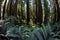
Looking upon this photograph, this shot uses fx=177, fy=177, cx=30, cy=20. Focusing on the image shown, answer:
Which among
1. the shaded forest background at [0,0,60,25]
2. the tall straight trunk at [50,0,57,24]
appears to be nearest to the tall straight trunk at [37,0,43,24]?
the shaded forest background at [0,0,60,25]

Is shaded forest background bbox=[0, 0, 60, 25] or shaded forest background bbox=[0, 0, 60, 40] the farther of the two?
shaded forest background bbox=[0, 0, 60, 25]

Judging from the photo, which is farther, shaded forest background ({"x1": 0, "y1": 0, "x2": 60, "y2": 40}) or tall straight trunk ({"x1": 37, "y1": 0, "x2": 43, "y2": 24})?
tall straight trunk ({"x1": 37, "y1": 0, "x2": 43, "y2": 24})

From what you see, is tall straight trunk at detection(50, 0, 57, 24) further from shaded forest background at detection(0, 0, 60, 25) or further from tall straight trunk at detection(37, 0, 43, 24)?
tall straight trunk at detection(37, 0, 43, 24)

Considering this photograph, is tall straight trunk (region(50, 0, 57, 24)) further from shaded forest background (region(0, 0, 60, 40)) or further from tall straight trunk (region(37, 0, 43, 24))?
tall straight trunk (region(37, 0, 43, 24))

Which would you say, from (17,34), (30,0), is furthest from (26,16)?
(17,34)

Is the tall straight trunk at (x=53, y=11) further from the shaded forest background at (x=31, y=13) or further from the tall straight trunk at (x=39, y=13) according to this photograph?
the tall straight trunk at (x=39, y=13)

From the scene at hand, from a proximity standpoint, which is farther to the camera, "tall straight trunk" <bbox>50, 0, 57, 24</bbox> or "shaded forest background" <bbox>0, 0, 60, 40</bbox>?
"tall straight trunk" <bbox>50, 0, 57, 24</bbox>

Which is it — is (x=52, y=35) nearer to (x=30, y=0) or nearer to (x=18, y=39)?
(x=18, y=39)

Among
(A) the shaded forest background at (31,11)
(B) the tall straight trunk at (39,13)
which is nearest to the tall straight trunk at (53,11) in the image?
(A) the shaded forest background at (31,11)

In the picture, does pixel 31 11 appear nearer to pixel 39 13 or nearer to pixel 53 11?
pixel 39 13

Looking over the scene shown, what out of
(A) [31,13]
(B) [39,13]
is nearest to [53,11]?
(B) [39,13]

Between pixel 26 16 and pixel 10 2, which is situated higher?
pixel 10 2

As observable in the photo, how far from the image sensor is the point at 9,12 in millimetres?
10586

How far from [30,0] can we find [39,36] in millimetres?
4758
